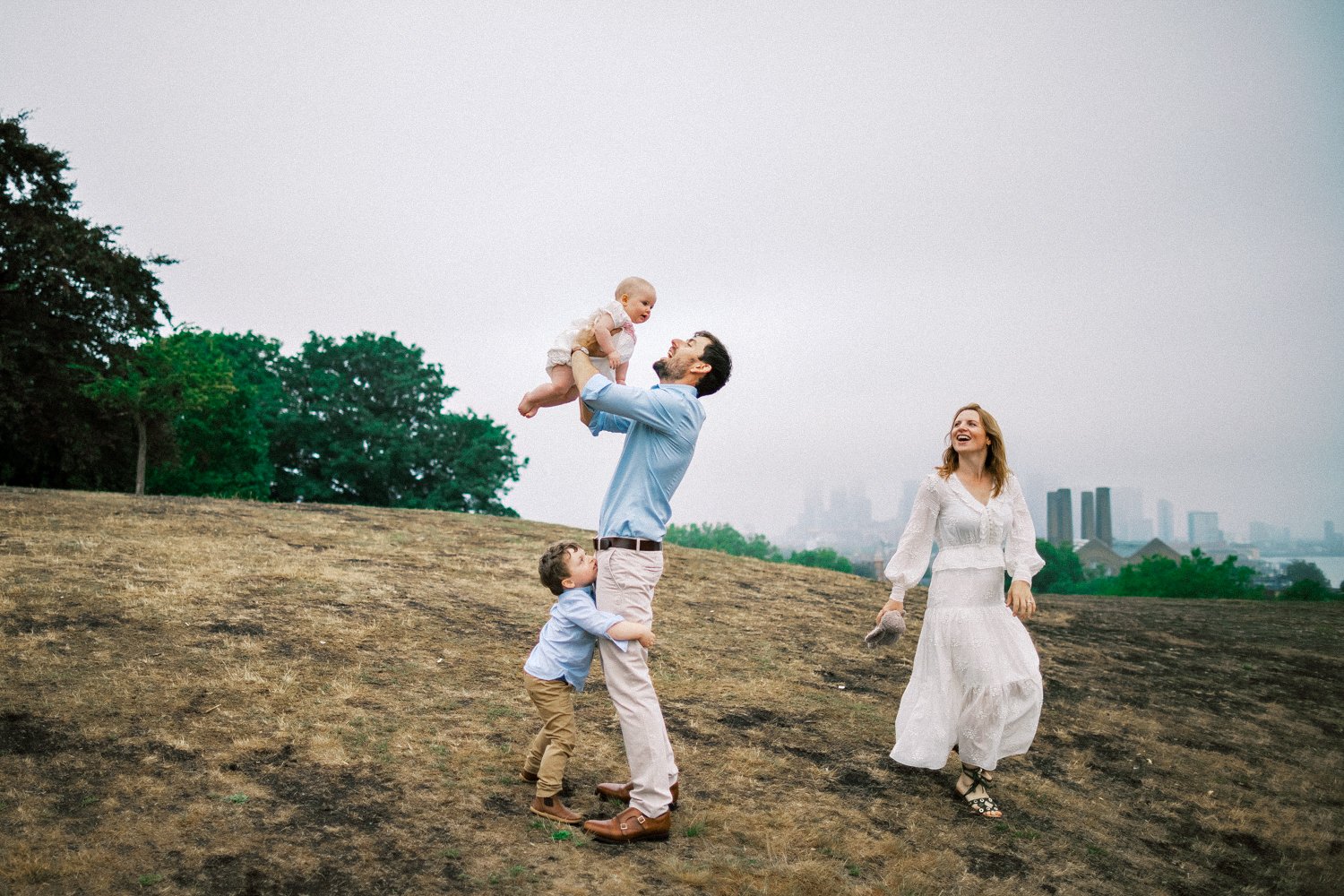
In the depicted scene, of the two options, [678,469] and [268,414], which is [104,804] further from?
[268,414]

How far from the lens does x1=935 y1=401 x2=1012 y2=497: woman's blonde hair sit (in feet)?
19.5

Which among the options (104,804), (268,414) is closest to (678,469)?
(104,804)

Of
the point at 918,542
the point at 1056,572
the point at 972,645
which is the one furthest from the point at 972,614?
the point at 1056,572

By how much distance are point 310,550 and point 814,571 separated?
877cm

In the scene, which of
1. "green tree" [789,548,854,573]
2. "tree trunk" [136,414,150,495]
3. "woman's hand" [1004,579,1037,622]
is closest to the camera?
"woman's hand" [1004,579,1037,622]

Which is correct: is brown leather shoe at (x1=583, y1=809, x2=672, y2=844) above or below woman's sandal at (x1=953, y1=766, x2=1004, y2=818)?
above

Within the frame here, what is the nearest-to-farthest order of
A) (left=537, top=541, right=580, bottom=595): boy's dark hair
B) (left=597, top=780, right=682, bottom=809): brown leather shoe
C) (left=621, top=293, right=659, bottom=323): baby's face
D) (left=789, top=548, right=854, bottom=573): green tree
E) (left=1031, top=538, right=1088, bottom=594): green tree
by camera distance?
(left=537, top=541, right=580, bottom=595): boy's dark hair → (left=621, top=293, right=659, bottom=323): baby's face → (left=597, top=780, right=682, bottom=809): brown leather shoe → (left=1031, top=538, right=1088, bottom=594): green tree → (left=789, top=548, right=854, bottom=573): green tree

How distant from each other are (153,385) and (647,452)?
84.1 ft

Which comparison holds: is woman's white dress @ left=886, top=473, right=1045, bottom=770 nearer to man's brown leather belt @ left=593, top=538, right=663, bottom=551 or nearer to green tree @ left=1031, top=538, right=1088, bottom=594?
man's brown leather belt @ left=593, top=538, right=663, bottom=551

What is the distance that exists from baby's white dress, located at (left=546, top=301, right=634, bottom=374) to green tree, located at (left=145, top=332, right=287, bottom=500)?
32.4 meters

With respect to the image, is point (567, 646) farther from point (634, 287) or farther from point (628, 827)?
point (634, 287)

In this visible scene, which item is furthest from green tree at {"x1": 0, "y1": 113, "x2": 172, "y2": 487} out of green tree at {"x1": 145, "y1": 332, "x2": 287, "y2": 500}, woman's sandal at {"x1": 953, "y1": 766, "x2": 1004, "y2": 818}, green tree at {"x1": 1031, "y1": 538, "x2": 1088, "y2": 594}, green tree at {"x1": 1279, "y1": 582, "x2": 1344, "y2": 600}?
green tree at {"x1": 1031, "y1": 538, "x2": 1088, "y2": 594}

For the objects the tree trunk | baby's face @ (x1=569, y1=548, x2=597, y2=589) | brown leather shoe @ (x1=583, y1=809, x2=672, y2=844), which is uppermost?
the tree trunk

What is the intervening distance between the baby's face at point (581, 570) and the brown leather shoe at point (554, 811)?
121 cm
